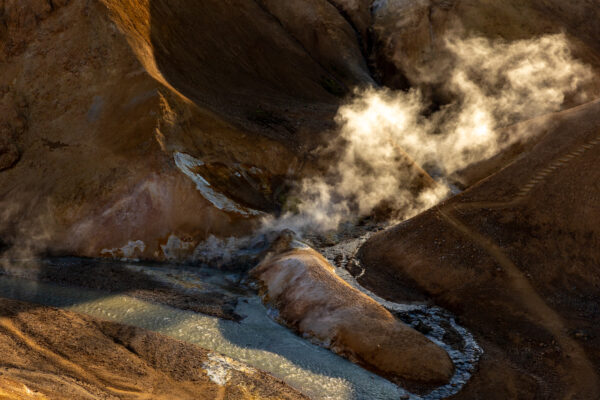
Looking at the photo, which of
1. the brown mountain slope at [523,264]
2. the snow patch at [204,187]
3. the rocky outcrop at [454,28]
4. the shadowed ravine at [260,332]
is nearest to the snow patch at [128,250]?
the shadowed ravine at [260,332]

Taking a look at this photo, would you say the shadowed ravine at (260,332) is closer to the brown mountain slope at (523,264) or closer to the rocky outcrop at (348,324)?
the rocky outcrop at (348,324)

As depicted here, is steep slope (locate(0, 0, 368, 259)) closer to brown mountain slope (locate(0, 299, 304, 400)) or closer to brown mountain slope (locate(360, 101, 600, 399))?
brown mountain slope (locate(0, 299, 304, 400))

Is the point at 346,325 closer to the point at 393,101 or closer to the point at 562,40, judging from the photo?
the point at 393,101

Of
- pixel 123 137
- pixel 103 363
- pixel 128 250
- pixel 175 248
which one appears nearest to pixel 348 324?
pixel 103 363

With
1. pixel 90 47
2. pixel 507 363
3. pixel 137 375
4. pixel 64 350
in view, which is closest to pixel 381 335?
pixel 507 363

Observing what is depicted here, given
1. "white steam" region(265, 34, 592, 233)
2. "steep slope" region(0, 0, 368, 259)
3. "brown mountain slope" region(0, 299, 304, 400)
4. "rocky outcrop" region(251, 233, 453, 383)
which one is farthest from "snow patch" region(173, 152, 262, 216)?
"brown mountain slope" region(0, 299, 304, 400)

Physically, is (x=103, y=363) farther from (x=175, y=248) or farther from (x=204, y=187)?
(x=204, y=187)
